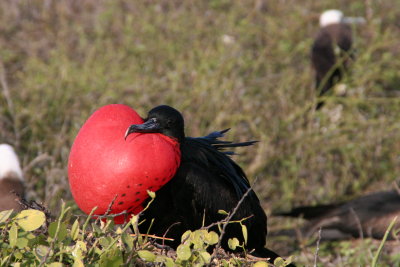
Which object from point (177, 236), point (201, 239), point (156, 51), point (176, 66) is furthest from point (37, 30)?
point (201, 239)

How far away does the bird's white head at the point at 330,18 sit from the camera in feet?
20.2

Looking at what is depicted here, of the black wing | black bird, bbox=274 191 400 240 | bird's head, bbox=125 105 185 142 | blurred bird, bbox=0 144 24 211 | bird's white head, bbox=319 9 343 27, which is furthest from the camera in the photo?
bird's white head, bbox=319 9 343 27

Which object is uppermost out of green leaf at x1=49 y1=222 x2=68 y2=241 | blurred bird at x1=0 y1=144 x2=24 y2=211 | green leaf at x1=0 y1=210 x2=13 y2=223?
green leaf at x1=0 y1=210 x2=13 y2=223

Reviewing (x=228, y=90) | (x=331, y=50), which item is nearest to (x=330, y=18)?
(x=331, y=50)

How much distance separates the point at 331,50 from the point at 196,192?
3494 mm

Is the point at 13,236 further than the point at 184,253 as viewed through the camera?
No

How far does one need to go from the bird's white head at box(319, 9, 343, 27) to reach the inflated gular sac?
171 inches

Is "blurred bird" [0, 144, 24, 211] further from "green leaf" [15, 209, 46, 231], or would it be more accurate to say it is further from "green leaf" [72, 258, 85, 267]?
"green leaf" [72, 258, 85, 267]

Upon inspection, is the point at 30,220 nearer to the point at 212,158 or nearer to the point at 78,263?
the point at 78,263

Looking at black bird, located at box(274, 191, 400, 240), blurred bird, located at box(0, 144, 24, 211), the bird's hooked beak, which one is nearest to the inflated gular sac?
the bird's hooked beak

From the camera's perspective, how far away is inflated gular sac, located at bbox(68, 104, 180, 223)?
1.96 meters

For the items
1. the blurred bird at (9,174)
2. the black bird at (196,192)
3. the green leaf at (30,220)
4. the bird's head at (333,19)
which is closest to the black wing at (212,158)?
the black bird at (196,192)

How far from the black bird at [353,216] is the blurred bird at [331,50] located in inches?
47.4

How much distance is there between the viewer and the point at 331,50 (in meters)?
5.64
